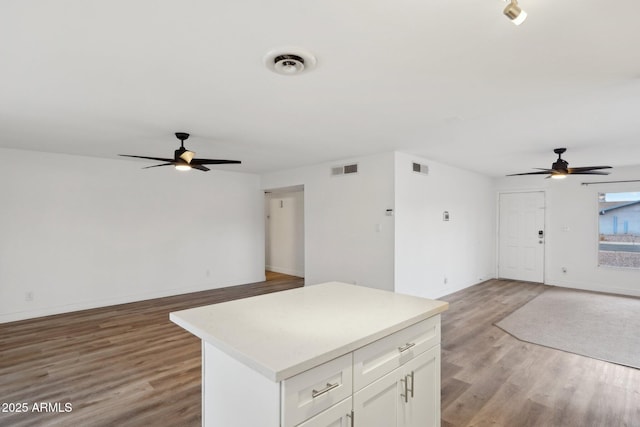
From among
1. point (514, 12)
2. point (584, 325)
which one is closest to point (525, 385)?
point (584, 325)

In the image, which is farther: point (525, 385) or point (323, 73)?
point (525, 385)

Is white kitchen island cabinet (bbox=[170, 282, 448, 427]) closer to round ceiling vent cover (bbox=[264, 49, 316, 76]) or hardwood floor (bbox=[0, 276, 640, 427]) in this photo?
hardwood floor (bbox=[0, 276, 640, 427])

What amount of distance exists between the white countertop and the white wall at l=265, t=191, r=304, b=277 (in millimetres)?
5816

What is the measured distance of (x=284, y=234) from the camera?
840 centimetres

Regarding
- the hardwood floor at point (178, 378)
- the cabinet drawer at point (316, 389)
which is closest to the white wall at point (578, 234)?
the hardwood floor at point (178, 378)

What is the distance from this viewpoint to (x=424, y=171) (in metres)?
5.37

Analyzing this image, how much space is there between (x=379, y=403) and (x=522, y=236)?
23.7 feet

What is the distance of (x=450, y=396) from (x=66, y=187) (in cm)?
574

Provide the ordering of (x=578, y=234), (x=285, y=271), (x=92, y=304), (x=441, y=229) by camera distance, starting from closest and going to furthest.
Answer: (x=92, y=304) < (x=441, y=229) < (x=578, y=234) < (x=285, y=271)

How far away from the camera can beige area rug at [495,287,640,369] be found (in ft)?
11.3

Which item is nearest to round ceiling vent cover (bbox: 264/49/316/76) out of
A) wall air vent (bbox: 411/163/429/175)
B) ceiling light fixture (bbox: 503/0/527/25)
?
ceiling light fixture (bbox: 503/0/527/25)

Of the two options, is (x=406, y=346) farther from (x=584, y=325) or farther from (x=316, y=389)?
(x=584, y=325)

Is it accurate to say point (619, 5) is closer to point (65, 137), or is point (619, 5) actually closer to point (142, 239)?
point (65, 137)

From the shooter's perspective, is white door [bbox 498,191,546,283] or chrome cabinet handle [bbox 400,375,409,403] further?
white door [bbox 498,191,546,283]
